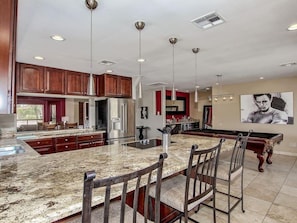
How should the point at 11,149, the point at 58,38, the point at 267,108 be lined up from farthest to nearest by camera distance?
1. the point at 267,108
2. the point at 11,149
3. the point at 58,38

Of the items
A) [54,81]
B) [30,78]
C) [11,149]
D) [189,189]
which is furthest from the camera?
[54,81]

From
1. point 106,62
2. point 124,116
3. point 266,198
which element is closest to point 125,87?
point 124,116

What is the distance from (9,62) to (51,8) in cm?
70

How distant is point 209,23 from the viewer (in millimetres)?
2064

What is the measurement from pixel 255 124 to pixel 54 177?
21.1ft

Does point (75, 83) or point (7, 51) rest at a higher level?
point (75, 83)

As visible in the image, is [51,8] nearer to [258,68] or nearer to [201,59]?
[201,59]

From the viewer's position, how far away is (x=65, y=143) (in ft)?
13.2

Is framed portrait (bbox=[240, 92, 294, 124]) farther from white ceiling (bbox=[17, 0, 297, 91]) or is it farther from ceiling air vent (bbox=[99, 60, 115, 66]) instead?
ceiling air vent (bbox=[99, 60, 115, 66])

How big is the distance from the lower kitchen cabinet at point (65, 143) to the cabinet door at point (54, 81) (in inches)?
39.5

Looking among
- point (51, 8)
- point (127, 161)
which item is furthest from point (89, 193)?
point (51, 8)

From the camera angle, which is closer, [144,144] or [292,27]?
[292,27]

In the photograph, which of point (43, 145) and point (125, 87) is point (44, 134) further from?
point (125, 87)

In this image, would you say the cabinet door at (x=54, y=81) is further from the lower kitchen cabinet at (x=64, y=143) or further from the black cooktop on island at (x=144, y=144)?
the black cooktop on island at (x=144, y=144)
